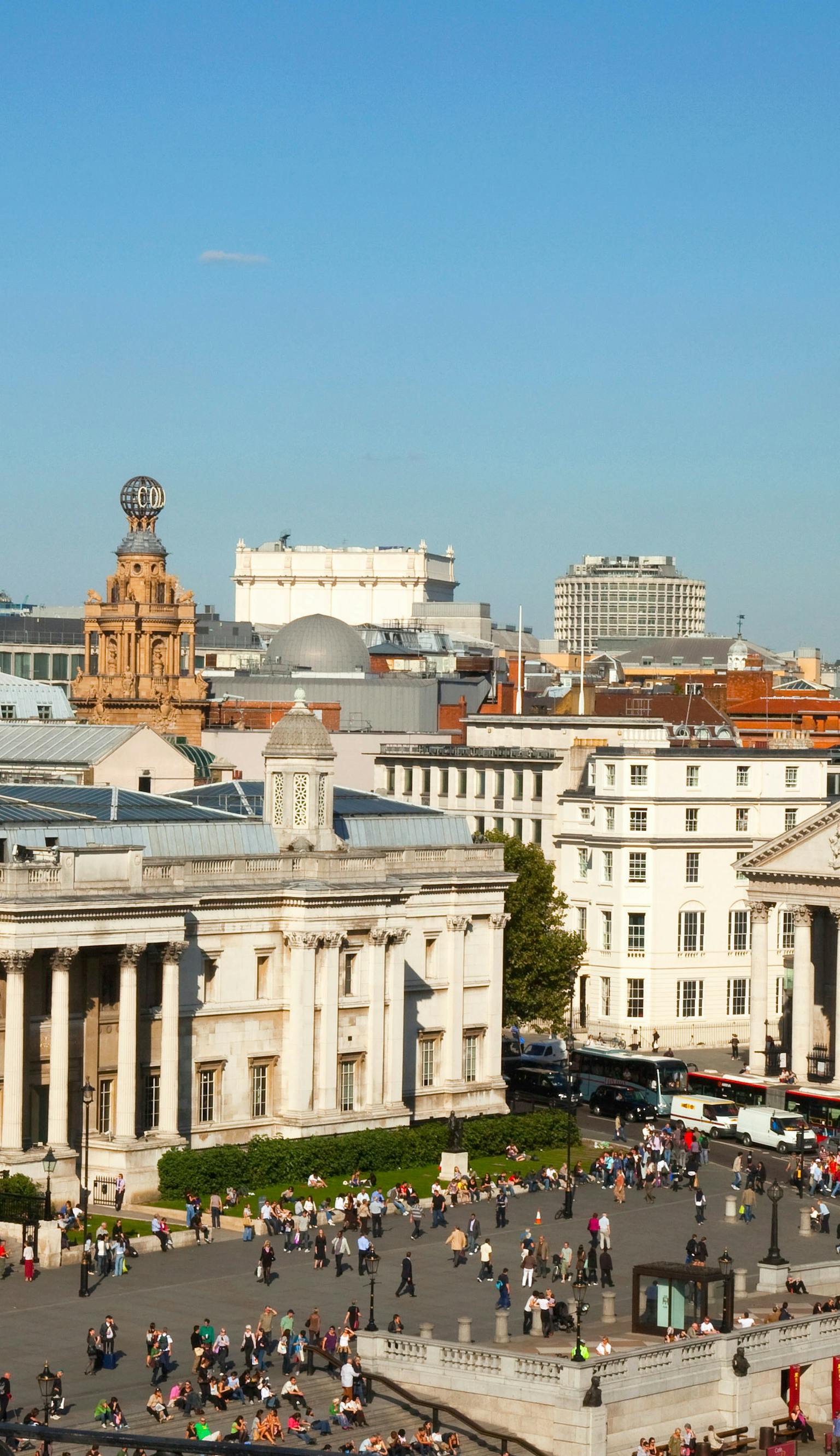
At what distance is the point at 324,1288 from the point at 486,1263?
5053 millimetres

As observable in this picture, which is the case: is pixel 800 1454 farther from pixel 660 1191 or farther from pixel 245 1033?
pixel 245 1033

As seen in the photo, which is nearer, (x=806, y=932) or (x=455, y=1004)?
(x=455, y=1004)

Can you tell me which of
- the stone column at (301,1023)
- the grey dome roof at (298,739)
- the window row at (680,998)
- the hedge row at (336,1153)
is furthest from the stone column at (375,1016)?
the window row at (680,998)

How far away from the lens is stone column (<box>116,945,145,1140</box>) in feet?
294

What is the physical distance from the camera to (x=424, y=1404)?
2557 inches

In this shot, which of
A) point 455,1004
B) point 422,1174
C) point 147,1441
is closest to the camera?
point 147,1441

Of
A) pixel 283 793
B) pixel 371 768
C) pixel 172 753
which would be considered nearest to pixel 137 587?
pixel 371 768

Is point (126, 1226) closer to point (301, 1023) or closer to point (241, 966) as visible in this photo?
point (241, 966)

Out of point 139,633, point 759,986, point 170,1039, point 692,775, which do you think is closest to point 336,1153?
point 170,1039

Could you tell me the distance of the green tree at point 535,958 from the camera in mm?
121812

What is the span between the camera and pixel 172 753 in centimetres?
13875

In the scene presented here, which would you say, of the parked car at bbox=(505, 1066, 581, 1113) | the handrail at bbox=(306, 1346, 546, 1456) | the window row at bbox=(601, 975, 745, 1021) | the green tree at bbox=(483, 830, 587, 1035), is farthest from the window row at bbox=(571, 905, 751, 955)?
the handrail at bbox=(306, 1346, 546, 1456)

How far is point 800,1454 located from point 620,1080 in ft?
144

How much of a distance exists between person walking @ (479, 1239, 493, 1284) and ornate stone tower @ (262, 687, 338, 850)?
82.6 feet
